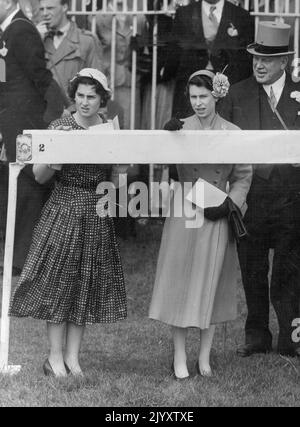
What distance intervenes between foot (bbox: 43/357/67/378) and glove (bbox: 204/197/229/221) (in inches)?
38.6

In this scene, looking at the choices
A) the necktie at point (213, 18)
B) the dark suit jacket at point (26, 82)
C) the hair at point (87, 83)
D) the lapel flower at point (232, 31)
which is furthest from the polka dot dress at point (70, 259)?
the necktie at point (213, 18)

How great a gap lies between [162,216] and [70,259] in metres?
1.22

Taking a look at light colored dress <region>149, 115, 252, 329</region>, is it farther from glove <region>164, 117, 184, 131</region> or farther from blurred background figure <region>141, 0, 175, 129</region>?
blurred background figure <region>141, 0, 175, 129</region>

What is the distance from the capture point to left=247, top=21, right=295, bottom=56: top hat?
537cm

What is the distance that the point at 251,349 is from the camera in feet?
18.6

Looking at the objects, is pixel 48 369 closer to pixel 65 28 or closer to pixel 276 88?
pixel 276 88

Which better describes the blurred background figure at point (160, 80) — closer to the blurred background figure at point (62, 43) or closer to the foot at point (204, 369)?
the blurred background figure at point (62, 43)

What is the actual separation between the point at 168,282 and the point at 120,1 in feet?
7.86

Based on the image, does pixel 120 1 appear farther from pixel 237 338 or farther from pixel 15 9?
pixel 237 338

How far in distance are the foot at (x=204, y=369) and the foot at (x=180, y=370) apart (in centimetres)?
8

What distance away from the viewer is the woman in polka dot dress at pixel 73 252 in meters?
4.98

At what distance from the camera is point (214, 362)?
5.46 meters

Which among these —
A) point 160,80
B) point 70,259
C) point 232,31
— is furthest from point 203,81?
point 160,80
